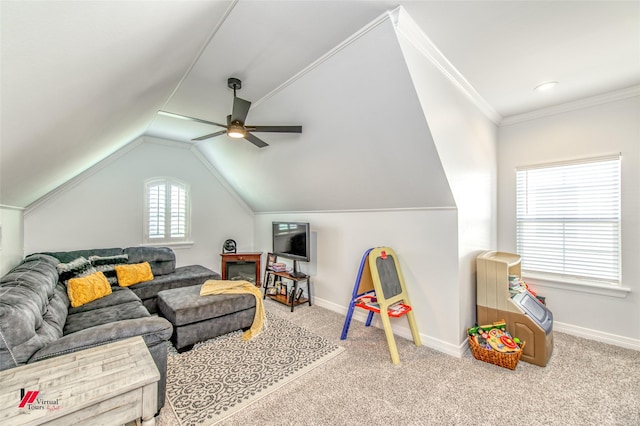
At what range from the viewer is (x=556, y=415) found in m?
1.83

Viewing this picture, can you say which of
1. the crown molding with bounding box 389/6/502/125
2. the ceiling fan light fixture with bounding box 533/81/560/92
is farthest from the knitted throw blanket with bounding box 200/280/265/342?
the ceiling fan light fixture with bounding box 533/81/560/92

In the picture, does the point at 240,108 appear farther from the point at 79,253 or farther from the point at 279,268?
the point at 79,253

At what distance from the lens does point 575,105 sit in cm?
295

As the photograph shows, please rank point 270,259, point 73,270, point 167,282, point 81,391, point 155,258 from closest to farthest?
1. point 81,391
2. point 73,270
3. point 167,282
4. point 155,258
5. point 270,259

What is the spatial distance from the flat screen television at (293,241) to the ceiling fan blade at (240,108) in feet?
6.14

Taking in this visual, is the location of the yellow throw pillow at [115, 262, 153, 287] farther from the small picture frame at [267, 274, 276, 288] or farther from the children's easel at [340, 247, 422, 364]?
the children's easel at [340, 247, 422, 364]

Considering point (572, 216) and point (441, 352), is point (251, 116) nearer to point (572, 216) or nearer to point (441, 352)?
point (441, 352)

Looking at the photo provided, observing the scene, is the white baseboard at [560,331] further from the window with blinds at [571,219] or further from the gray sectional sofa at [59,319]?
the gray sectional sofa at [59,319]

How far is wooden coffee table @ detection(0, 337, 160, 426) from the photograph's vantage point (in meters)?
1.04

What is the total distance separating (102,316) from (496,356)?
3.72 m

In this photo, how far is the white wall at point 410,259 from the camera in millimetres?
2682

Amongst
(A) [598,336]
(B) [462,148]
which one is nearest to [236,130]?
(B) [462,148]

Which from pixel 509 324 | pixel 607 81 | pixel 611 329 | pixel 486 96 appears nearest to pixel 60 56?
pixel 486 96

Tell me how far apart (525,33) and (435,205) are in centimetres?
153
